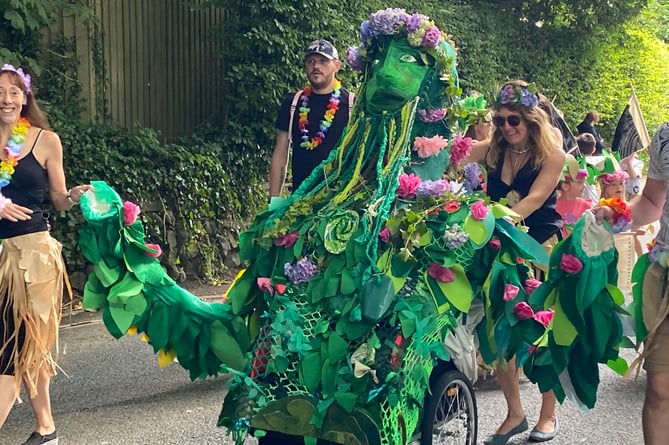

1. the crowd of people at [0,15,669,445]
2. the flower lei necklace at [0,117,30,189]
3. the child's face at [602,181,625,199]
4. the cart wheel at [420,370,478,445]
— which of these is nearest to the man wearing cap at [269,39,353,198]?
the crowd of people at [0,15,669,445]

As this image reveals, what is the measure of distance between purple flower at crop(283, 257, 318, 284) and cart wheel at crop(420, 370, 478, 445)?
685 mm

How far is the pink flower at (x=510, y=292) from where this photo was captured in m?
3.25

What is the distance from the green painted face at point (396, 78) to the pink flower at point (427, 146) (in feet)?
0.56

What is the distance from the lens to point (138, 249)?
331 centimetres

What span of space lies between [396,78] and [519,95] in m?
1.09

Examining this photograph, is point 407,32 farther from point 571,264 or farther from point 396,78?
point 571,264

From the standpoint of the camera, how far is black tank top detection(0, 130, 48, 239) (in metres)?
3.98

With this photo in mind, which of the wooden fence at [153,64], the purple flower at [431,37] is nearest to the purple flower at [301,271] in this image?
the purple flower at [431,37]

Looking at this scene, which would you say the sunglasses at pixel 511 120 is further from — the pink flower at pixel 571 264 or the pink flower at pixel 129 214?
the pink flower at pixel 129 214

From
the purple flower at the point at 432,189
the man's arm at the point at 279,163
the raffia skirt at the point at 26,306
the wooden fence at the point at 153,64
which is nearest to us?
the purple flower at the point at 432,189

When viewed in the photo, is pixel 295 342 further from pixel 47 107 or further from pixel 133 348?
pixel 47 107

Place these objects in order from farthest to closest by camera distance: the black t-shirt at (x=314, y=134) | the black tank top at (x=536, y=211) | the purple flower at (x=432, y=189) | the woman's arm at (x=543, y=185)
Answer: the black t-shirt at (x=314, y=134)
the black tank top at (x=536, y=211)
the woman's arm at (x=543, y=185)
the purple flower at (x=432, y=189)

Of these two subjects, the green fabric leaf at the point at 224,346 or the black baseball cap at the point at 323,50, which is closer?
the green fabric leaf at the point at 224,346

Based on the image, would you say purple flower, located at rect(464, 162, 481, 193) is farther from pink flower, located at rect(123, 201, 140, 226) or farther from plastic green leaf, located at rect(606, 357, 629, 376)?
pink flower, located at rect(123, 201, 140, 226)
